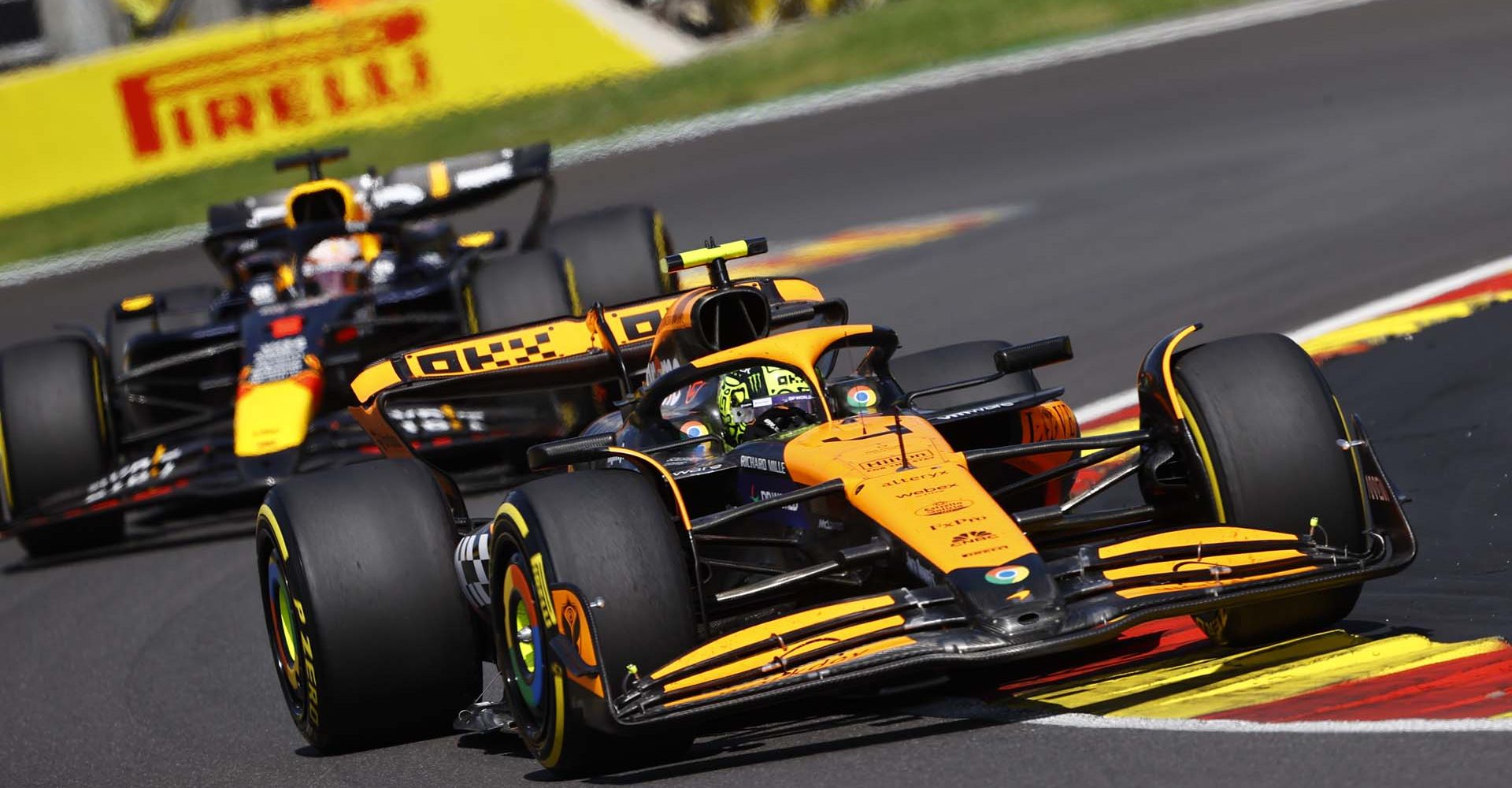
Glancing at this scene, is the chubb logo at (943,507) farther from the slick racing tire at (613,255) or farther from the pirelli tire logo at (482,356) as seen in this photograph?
the slick racing tire at (613,255)

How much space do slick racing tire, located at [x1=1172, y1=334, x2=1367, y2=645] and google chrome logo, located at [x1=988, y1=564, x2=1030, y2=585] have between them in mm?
834

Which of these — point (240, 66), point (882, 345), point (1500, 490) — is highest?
point (240, 66)

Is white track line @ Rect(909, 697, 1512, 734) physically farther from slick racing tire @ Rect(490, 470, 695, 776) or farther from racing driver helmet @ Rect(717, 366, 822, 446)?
racing driver helmet @ Rect(717, 366, 822, 446)

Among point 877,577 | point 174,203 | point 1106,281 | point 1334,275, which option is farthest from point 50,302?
point 877,577

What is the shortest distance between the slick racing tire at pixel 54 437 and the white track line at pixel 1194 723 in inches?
262

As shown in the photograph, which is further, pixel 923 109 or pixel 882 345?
pixel 923 109

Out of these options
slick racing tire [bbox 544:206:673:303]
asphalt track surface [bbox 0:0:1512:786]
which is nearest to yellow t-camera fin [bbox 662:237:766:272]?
asphalt track surface [bbox 0:0:1512:786]

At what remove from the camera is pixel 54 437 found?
11234mm

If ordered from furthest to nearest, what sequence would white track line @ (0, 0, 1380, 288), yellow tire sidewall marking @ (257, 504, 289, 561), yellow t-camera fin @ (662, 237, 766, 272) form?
white track line @ (0, 0, 1380, 288)
yellow t-camera fin @ (662, 237, 766, 272)
yellow tire sidewall marking @ (257, 504, 289, 561)

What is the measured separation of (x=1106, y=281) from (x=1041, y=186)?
3.30m

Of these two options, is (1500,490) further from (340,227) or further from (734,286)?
(340,227)

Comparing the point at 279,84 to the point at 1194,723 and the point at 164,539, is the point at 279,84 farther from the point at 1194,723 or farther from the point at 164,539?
the point at 1194,723

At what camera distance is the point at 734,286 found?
283 inches

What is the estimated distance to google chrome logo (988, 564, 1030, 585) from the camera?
534 cm
